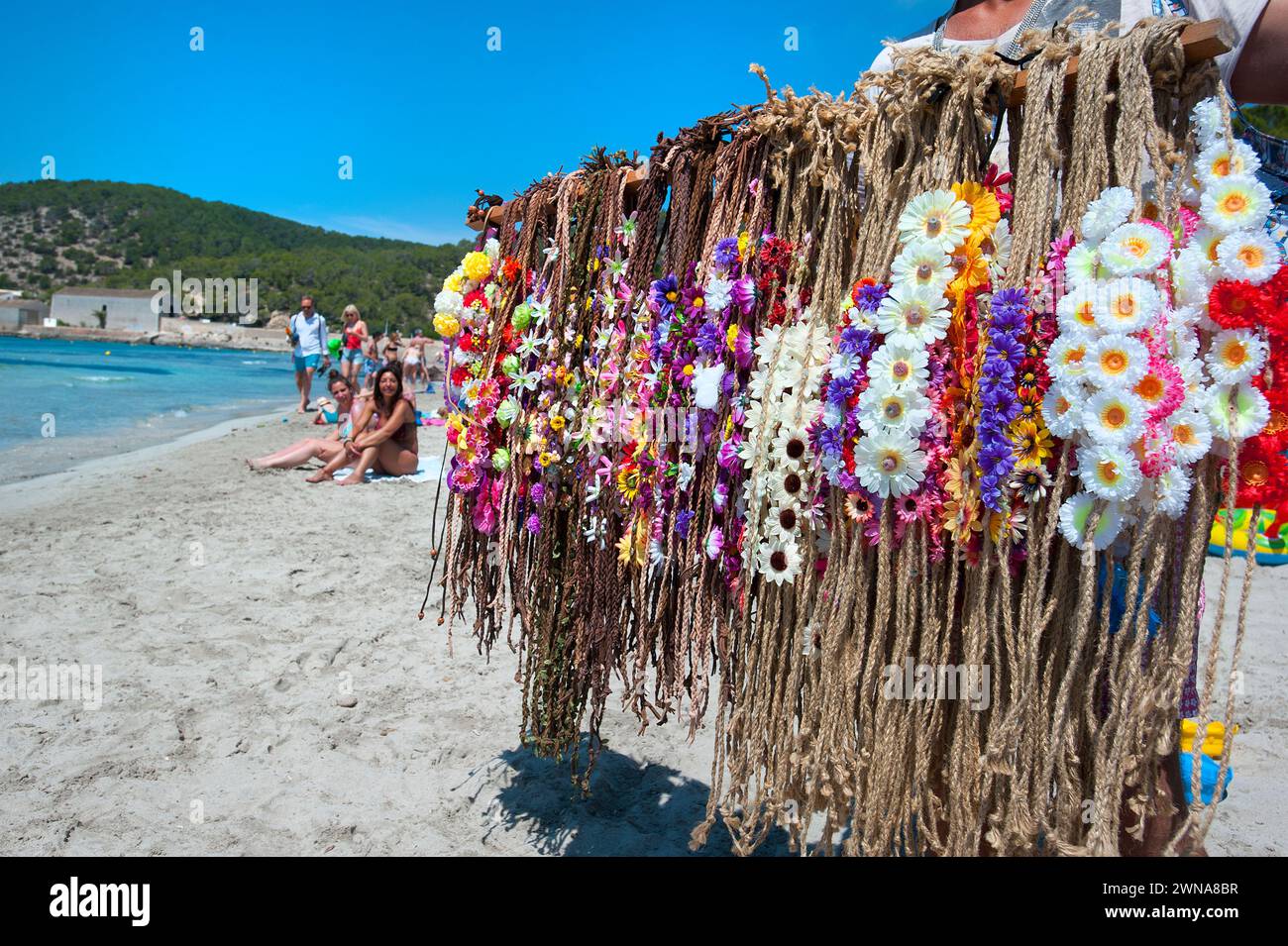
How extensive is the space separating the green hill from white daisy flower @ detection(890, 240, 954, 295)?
61.8 meters

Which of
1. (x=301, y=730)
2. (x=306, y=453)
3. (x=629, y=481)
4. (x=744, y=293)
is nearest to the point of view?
(x=744, y=293)

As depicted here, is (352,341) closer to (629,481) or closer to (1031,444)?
(629,481)

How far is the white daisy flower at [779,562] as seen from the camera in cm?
157

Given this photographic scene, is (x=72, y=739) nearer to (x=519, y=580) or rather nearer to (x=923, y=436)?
(x=519, y=580)

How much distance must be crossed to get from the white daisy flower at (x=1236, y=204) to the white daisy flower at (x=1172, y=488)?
366 millimetres

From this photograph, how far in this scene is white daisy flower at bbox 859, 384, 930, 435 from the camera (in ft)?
4.58

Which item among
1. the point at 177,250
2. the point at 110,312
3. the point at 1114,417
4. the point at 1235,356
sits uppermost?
the point at 177,250

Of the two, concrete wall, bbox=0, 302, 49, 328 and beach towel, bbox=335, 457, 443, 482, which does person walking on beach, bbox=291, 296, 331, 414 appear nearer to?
beach towel, bbox=335, 457, 443, 482

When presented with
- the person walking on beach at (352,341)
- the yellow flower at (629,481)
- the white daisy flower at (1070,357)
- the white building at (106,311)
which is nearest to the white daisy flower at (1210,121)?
the white daisy flower at (1070,357)

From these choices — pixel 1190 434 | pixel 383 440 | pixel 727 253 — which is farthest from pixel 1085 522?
pixel 383 440

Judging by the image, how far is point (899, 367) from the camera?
1.42 meters

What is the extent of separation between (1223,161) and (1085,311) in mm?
274

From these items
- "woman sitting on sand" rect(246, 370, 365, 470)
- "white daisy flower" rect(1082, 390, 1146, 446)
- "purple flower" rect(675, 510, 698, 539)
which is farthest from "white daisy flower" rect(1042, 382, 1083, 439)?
"woman sitting on sand" rect(246, 370, 365, 470)
